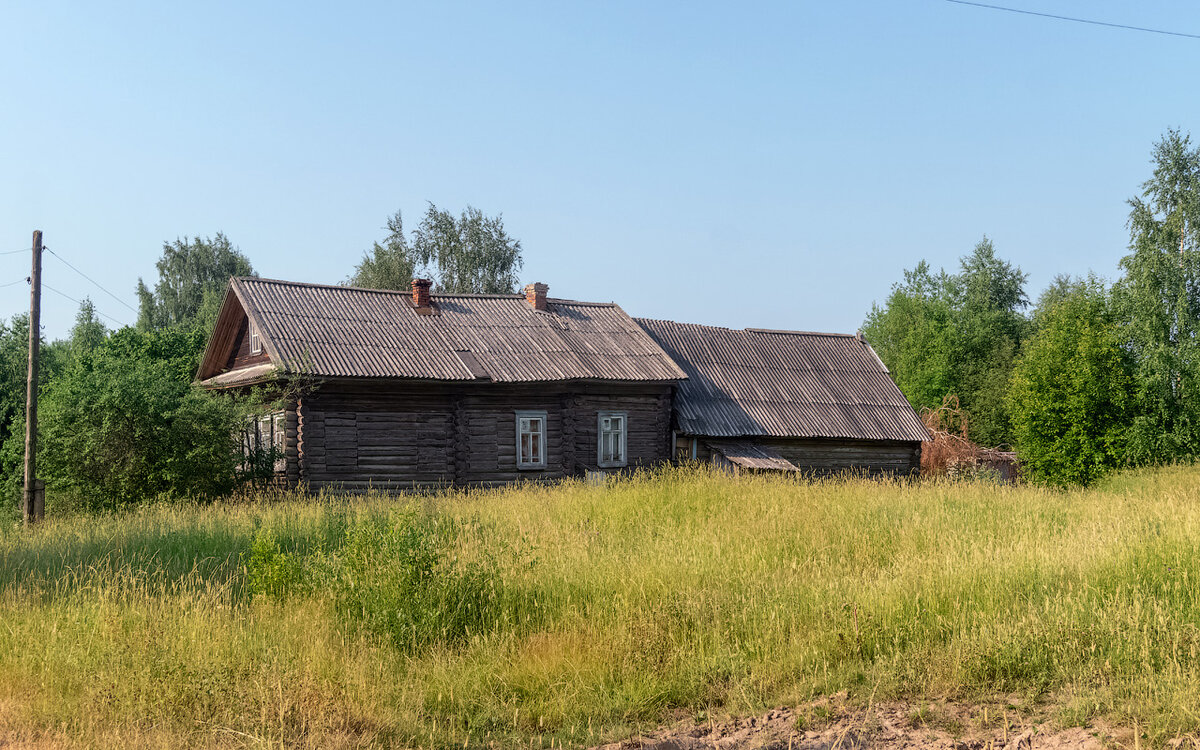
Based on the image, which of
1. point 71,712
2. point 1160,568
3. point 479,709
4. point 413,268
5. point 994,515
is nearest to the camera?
point 71,712

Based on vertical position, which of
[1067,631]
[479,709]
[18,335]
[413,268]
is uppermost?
[413,268]

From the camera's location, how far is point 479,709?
5539mm

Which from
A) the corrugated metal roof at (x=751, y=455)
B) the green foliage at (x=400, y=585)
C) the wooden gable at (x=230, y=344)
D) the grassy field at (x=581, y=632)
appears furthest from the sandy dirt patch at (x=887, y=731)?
the wooden gable at (x=230, y=344)

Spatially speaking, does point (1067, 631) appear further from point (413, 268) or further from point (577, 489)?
point (413, 268)

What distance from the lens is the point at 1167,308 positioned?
25.8 m

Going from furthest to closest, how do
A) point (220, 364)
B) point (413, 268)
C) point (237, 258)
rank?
point (237, 258) < point (413, 268) < point (220, 364)

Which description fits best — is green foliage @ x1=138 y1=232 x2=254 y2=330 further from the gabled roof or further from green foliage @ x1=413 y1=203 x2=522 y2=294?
the gabled roof

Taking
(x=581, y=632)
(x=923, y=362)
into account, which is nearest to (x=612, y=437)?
(x=581, y=632)

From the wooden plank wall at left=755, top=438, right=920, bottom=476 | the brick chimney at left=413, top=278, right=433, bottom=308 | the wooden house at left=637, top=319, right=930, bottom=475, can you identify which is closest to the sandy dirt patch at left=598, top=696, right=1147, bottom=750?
the wooden house at left=637, top=319, right=930, bottom=475

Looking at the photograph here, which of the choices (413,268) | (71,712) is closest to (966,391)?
(413,268)

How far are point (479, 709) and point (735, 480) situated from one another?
26.4 ft

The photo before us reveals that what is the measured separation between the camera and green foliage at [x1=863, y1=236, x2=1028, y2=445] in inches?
1679

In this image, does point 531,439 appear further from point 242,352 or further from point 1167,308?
point 1167,308

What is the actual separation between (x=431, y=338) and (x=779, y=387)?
10.0 metres
